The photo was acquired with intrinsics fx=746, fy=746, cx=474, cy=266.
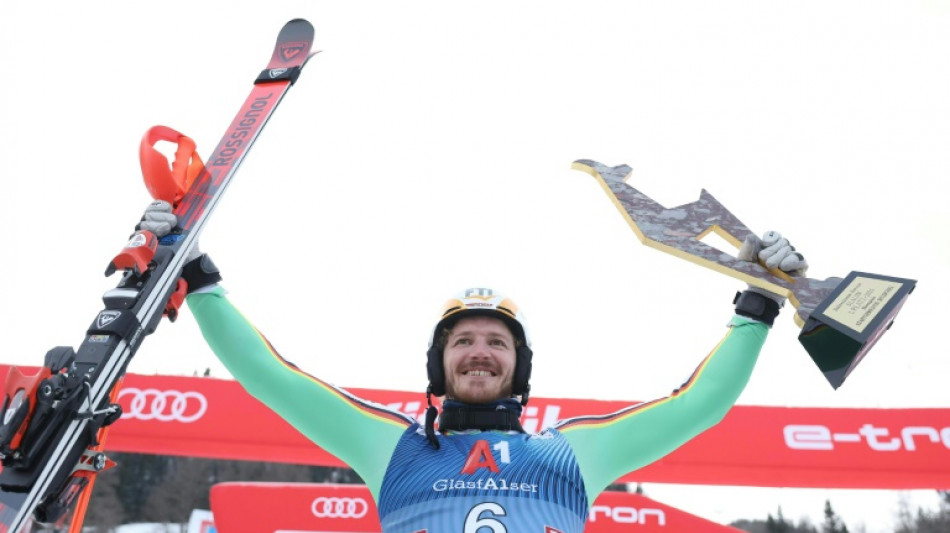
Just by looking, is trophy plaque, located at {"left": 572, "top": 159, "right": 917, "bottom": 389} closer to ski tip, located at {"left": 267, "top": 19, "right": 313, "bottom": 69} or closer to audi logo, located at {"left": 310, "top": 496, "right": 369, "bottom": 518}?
ski tip, located at {"left": 267, "top": 19, "right": 313, "bottom": 69}

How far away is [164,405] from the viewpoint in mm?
Answer: 6684

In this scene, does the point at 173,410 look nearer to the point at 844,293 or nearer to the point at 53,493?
the point at 53,493

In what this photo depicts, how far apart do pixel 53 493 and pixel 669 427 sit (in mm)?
2195

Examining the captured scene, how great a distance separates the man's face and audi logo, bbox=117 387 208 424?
4.43m

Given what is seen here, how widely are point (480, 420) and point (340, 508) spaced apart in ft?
14.9

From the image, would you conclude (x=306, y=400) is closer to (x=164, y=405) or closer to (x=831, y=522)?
(x=164, y=405)

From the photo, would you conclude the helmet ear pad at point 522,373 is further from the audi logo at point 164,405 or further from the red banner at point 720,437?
the audi logo at point 164,405

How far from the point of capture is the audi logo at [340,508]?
22.4 feet

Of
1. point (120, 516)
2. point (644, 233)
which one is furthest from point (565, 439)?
point (120, 516)

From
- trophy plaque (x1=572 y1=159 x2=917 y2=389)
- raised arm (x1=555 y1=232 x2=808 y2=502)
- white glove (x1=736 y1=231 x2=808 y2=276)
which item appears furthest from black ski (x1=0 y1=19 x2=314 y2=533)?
white glove (x1=736 y1=231 x2=808 y2=276)

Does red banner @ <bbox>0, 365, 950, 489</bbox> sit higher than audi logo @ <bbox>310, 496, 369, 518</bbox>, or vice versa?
red banner @ <bbox>0, 365, 950, 489</bbox>

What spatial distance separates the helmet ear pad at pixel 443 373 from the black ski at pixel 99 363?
103 centimetres

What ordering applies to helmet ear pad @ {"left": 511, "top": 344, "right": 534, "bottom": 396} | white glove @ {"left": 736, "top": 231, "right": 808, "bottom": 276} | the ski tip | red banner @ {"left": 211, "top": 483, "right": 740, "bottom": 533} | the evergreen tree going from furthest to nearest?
the evergreen tree < red banner @ {"left": 211, "top": 483, "right": 740, "bottom": 533} < the ski tip < white glove @ {"left": 736, "top": 231, "right": 808, "bottom": 276} < helmet ear pad @ {"left": 511, "top": 344, "right": 534, "bottom": 396}

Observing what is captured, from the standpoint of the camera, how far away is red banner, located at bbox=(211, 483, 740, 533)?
6.77 m
